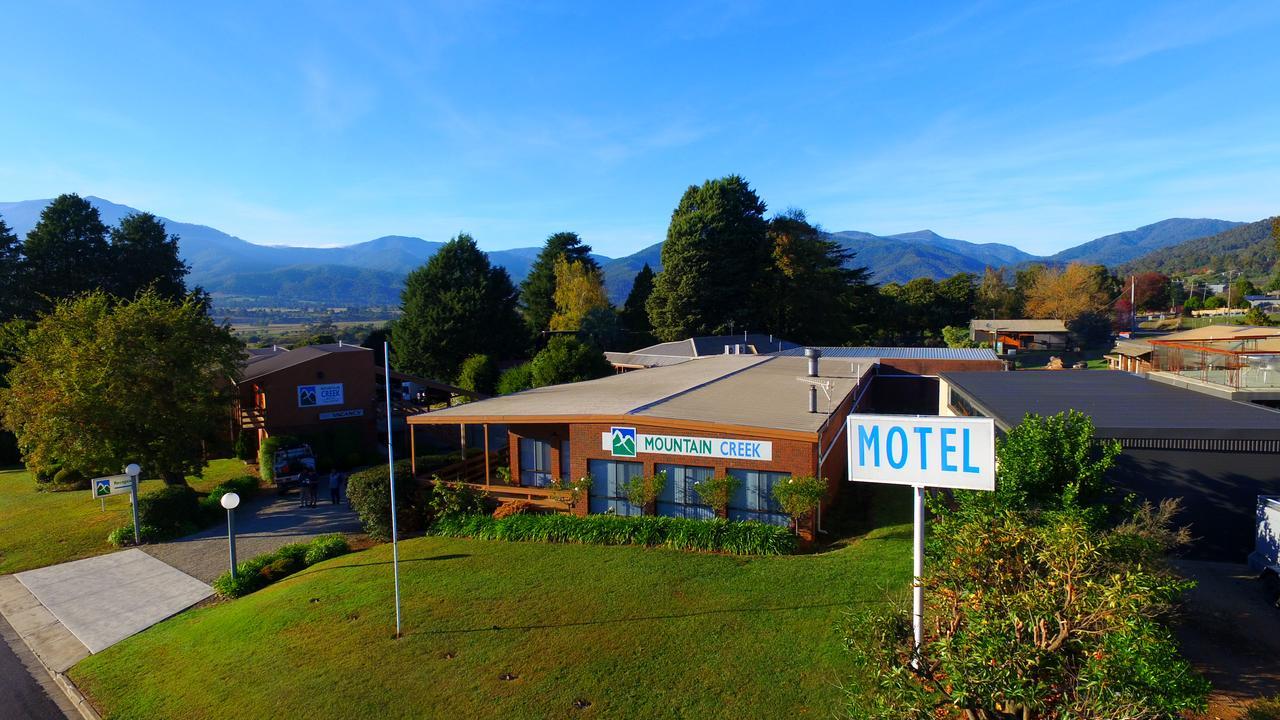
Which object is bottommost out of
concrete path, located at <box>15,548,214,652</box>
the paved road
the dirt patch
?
concrete path, located at <box>15,548,214,652</box>

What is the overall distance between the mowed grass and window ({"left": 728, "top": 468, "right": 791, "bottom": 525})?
1.60 m

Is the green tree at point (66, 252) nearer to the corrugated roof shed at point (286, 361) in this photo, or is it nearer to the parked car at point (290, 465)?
the corrugated roof shed at point (286, 361)

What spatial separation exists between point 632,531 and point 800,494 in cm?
391

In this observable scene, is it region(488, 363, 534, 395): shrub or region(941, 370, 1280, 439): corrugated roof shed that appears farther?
region(488, 363, 534, 395): shrub

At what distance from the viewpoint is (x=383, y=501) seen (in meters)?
17.7

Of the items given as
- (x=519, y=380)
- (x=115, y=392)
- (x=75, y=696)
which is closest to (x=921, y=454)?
(x=75, y=696)

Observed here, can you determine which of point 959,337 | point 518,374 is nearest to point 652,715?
point 518,374

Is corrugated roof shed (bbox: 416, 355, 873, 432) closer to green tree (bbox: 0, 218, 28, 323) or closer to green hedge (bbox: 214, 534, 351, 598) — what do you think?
green hedge (bbox: 214, 534, 351, 598)

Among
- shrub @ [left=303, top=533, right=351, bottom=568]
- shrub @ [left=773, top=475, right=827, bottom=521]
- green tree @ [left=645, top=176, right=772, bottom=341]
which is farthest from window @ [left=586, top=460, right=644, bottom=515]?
green tree @ [left=645, top=176, right=772, bottom=341]

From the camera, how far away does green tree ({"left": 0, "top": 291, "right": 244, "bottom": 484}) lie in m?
20.5

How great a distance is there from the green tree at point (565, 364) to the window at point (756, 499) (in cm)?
1617

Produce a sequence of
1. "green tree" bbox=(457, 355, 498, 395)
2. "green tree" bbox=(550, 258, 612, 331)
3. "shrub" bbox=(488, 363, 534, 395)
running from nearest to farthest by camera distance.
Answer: "shrub" bbox=(488, 363, 534, 395) → "green tree" bbox=(457, 355, 498, 395) → "green tree" bbox=(550, 258, 612, 331)

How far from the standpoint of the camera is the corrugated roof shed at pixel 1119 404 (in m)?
13.0

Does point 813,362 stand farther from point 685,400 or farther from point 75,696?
point 75,696
